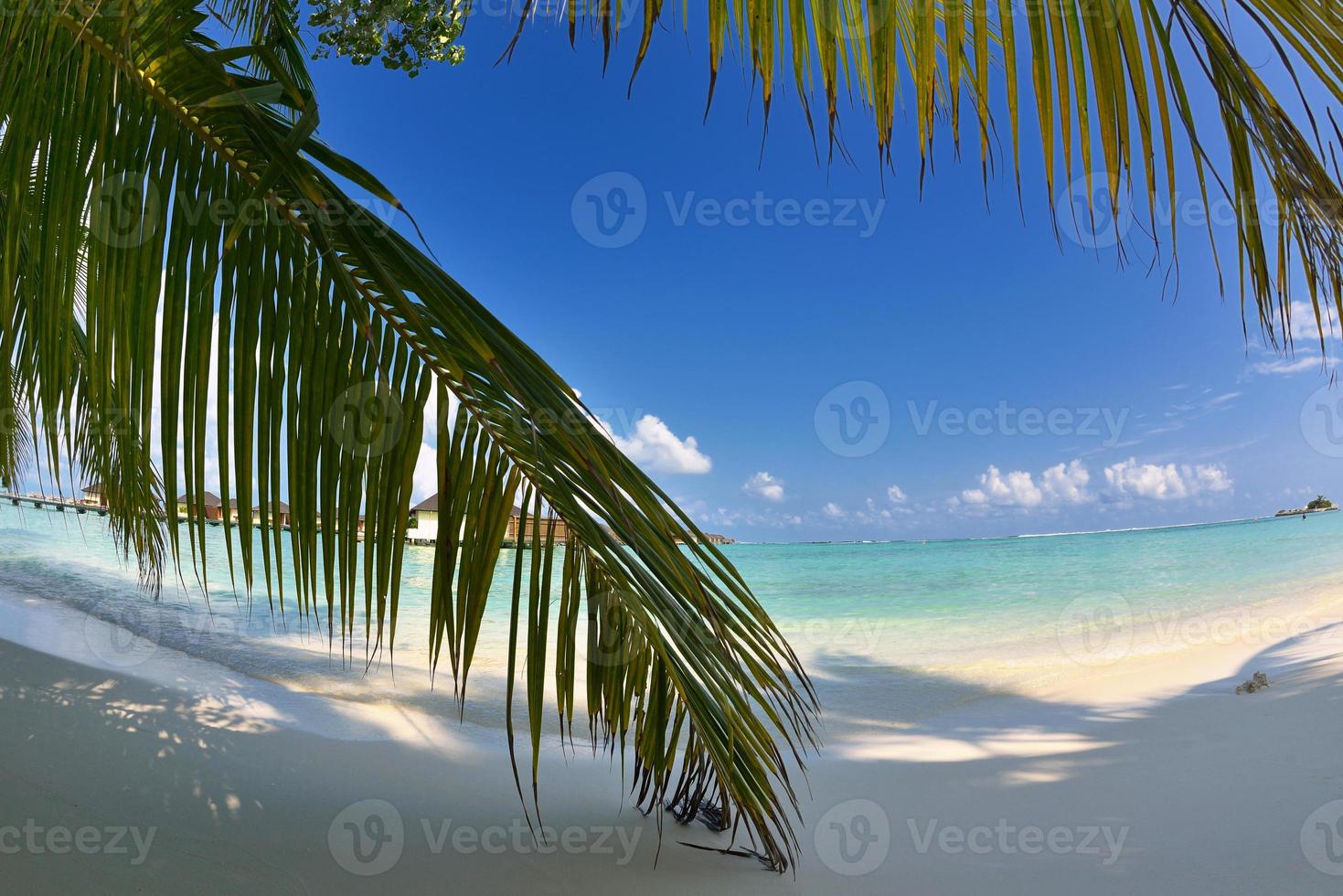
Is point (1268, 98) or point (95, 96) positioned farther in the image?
point (95, 96)

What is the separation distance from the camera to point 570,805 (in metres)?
3.18

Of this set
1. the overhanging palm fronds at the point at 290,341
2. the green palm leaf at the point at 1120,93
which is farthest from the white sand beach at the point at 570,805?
the green palm leaf at the point at 1120,93

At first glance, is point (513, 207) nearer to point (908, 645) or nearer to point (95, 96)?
point (908, 645)

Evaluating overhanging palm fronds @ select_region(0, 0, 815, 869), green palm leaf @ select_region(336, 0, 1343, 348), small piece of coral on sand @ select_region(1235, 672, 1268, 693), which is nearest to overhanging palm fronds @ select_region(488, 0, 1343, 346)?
green palm leaf @ select_region(336, 0, 1343, 348)

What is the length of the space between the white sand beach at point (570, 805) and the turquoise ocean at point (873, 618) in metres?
0.72

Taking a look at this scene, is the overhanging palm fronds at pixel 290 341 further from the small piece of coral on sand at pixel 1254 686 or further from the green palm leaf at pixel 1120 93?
the small piece of coral on sand at pixel 1254 686

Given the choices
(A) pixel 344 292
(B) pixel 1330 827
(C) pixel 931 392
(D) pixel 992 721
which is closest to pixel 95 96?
(A) pixel 344 292

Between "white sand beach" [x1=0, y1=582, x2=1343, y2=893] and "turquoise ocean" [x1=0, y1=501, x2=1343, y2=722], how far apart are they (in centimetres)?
72

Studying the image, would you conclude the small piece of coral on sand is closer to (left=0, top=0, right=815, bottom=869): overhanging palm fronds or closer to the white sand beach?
the white sand beach

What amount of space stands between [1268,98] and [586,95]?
25635 mm

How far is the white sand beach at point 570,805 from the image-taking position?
245 centimetres

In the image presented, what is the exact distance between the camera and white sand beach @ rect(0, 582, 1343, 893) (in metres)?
2.45

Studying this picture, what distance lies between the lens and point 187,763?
332cm

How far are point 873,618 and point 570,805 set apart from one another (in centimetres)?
1300
